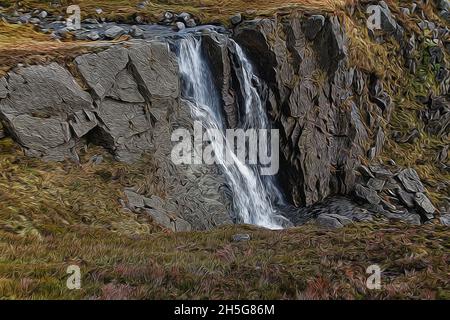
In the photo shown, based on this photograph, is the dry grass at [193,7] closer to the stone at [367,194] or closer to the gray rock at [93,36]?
the gray rock at [93,36]

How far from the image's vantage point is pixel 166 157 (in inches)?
758

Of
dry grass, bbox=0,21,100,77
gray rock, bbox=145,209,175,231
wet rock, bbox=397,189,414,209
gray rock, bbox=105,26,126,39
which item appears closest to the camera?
gray rock, bbox=145,209,175,231

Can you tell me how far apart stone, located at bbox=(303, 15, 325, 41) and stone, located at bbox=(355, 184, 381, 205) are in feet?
33.3

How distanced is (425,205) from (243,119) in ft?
41.6

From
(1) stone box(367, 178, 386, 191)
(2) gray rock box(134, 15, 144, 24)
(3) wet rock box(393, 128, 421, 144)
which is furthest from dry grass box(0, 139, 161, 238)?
(3) wet rock box(393, 128, 421, 144)

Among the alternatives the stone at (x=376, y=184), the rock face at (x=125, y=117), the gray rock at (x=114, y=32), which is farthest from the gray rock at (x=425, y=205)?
the gray rock at (x=114, y=32)

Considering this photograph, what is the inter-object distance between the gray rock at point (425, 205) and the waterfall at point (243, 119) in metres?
9.12

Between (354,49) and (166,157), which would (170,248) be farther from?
(354,49)

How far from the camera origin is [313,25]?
88.2 feet

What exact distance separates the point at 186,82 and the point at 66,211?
10660mm

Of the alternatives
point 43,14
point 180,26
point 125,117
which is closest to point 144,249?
point 125,117

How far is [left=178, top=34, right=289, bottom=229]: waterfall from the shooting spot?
21.8 meters

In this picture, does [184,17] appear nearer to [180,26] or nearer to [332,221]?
[180,26]

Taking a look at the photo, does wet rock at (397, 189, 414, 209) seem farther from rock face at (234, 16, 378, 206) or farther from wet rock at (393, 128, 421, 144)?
wet rock at (393, 128, 421, 144)
